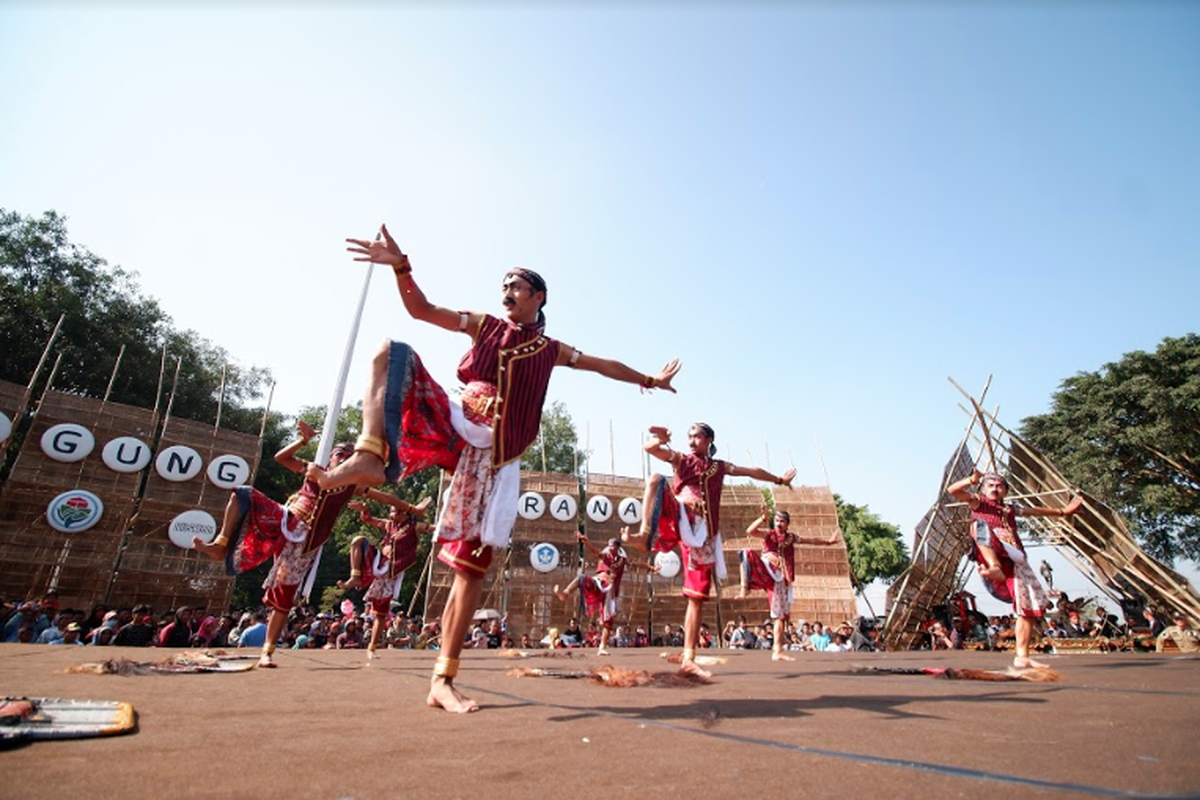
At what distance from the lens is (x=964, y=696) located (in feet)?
12.5

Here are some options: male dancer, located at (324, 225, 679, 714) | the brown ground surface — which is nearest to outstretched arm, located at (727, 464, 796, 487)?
the brown ground surface

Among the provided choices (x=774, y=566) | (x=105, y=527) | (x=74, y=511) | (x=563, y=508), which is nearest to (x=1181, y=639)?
(x=774, y=566)

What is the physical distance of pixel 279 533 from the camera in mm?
6637

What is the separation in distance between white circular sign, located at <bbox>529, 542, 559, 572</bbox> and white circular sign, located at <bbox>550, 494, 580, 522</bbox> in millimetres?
1680

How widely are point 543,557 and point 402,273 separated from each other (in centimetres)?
2123

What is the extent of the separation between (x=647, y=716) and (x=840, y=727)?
0.88 m

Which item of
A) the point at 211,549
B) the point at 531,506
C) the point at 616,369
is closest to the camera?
the point at 616,369

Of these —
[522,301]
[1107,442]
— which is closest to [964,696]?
[522,301]

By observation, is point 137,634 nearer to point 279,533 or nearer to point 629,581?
point 279,533

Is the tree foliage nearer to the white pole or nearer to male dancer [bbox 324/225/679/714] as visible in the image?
the white pole

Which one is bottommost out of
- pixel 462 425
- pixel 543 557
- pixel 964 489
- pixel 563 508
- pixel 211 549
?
pixel 211 549

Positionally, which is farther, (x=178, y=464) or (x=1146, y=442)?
(x=1146, y=442)

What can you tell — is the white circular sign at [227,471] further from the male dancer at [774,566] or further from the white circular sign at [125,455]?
the male dancer at [774,566]

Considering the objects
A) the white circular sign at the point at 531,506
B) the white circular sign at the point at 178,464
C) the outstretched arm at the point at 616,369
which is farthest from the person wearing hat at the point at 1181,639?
the white circular sign at the point at 178,464
